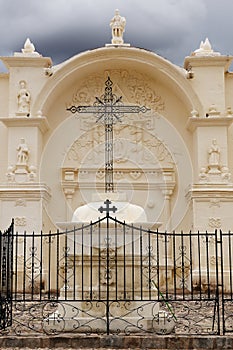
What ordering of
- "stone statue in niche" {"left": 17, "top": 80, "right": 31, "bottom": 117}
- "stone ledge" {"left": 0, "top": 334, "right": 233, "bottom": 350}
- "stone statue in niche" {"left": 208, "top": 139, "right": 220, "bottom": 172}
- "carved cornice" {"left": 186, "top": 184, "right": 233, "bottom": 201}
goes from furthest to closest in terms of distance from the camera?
1. "stone statue in niche" {"left": 17, "top": 80, "right": 31, "bottom": 117}
2. "stone statue in niche" {"left": 208, "top": 139, "right": 220, "bottom": 172}
3. "carved cornice" {"left": 186, "top": 184, "right": 233, "bottom": 201}
4. "stone ledge" {"left": 0, "top": 334, "right": 233, "bottom": 350}

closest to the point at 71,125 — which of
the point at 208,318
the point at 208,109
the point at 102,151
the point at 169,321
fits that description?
the point at 102,151

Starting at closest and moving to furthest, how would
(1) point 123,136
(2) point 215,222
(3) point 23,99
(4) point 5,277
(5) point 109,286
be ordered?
(5) point 109,286 < (4) point 5,277 < (2) point 215,222 < (3) point 23,99 < (1) point 123,136

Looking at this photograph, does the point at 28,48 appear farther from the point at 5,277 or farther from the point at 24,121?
the point at 5,277

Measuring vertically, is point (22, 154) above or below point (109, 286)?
above

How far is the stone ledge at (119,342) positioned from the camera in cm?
718

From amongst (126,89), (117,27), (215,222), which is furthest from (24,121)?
(215,222)

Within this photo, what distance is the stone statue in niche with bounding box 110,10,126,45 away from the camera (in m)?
15.9

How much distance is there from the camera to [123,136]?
1579cm

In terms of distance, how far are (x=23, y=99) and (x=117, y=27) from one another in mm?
3285

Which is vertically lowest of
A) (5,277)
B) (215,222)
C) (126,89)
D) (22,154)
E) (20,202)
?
(5,277)

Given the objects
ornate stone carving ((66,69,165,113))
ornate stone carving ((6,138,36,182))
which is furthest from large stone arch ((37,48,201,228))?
ornate stone carving ((6,138,36,182))

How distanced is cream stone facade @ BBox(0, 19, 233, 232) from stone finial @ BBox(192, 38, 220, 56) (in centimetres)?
4

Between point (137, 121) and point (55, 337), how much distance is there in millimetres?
9328

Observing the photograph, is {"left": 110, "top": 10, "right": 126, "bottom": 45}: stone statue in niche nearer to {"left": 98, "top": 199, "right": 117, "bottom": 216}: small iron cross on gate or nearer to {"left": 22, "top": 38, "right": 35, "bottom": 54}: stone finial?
{"left": 22, "top": 38, "right": 35, "bottom": 54}: stone finial
